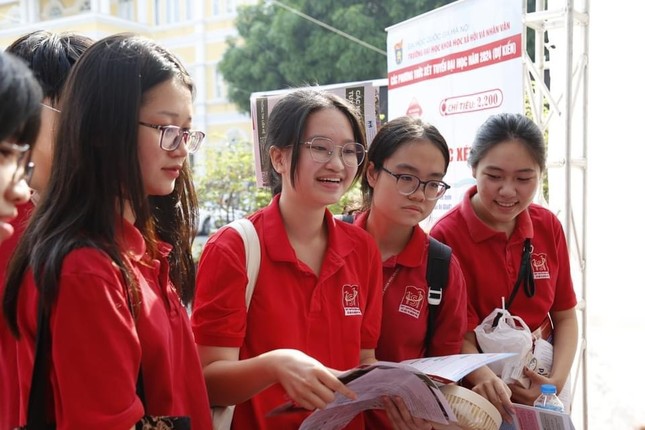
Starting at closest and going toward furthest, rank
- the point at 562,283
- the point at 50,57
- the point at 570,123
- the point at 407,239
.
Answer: the point at 50,57
the point at 407,239
the point at 562,283
the point at 570,123

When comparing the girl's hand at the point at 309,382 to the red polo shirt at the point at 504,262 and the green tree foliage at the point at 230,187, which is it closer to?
the red polo shirt at the point at 504,262

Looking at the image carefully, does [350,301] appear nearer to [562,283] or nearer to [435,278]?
[435,278]

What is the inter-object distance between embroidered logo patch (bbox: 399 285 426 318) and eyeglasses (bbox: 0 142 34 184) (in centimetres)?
119

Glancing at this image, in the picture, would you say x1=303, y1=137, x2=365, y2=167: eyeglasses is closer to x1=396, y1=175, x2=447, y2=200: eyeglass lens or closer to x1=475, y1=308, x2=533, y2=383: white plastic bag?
x1=396, y1=175, x2=447, y2=200: eyeglass lens

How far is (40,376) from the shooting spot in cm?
115

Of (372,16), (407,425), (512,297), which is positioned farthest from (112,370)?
(372,16)

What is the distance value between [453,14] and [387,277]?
3.25 m

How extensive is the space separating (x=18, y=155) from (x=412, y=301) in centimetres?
124

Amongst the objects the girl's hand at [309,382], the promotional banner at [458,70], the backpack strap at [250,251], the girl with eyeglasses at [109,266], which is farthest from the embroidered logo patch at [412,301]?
the promotional banner at [458,70]

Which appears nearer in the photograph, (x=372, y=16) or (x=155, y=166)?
(x=155, y=166)

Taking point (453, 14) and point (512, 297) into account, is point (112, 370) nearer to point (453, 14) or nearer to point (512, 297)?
point (512, 297)

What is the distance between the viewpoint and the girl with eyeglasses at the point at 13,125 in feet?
3.09

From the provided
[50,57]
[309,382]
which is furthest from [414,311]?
[50,57]
